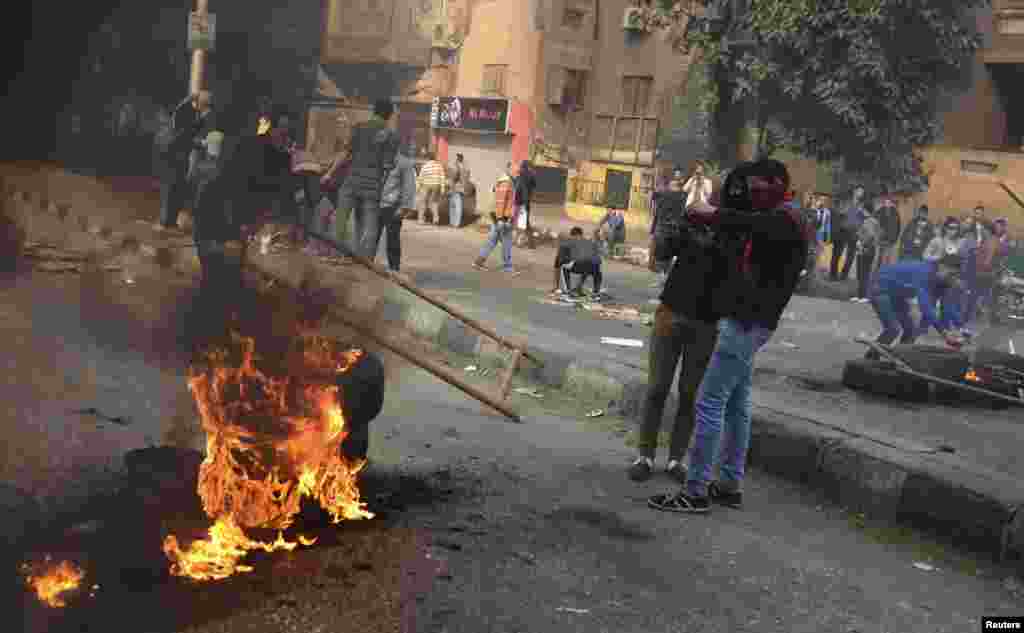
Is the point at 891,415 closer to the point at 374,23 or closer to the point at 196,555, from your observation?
the point at 196,555

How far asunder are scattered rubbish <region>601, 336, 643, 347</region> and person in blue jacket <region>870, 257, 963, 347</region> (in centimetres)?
259

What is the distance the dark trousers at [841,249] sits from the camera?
19.0m

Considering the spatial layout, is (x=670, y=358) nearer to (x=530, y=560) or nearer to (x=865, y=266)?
(x=530, y=560)

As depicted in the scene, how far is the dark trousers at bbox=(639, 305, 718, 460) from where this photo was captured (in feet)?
17.0

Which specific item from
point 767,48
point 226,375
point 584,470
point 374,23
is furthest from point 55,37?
point 767,48

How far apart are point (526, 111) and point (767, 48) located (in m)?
10.6

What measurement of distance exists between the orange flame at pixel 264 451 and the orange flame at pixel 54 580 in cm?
30

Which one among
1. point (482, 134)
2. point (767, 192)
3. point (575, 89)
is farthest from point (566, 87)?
point (767, 192)

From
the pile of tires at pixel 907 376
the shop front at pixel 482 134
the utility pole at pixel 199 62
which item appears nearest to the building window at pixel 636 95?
the shop front at pixel 482 134

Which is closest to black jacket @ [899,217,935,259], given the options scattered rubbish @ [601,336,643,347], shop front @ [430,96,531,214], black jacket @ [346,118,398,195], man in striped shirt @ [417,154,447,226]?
man in striped shirt @ [417,154,447,226]

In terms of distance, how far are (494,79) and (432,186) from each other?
31.1ft

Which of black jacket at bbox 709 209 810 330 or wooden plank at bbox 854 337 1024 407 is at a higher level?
black jacket at bbox 709 209 810 330

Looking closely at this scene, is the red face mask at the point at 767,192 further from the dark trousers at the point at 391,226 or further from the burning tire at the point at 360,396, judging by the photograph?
the dark trousers at the point at 391,226

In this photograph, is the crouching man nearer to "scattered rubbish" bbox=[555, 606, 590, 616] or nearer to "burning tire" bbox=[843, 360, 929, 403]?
"burning tire" bbox=[843, 360, 929, 403]
